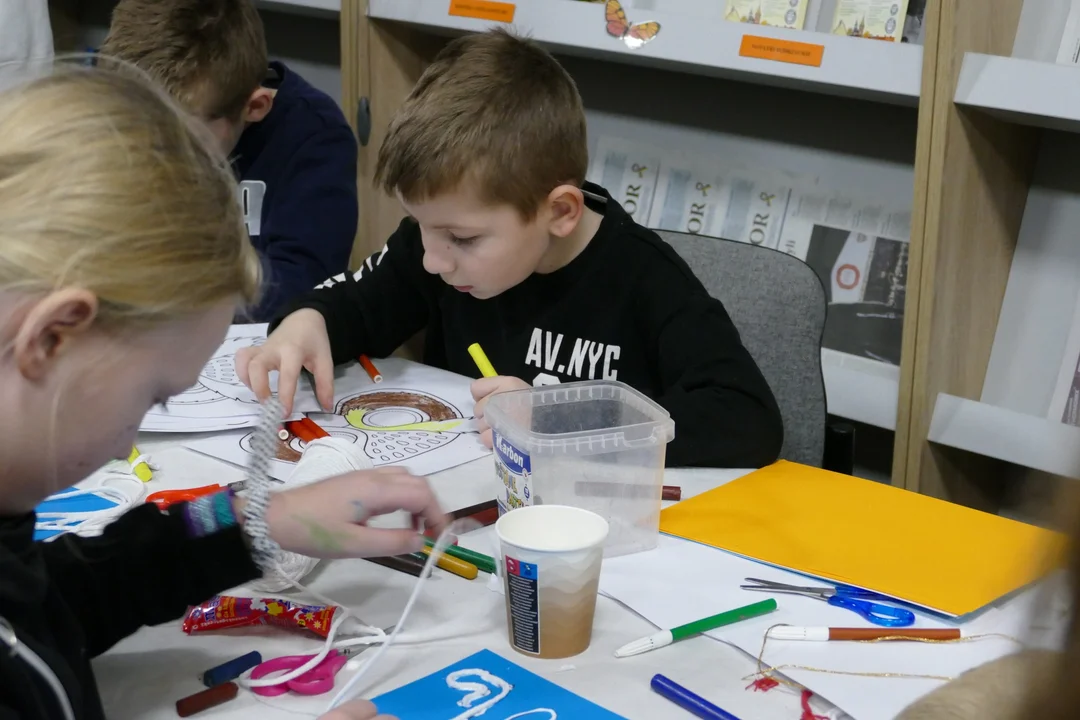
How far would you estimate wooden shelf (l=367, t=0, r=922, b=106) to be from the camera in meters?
1.69

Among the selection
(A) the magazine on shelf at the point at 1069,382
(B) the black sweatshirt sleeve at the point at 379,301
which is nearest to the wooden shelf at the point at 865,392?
(A) the magazine on shelf at the point at 1069,382

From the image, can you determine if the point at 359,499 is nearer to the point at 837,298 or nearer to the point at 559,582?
the point at 559,582

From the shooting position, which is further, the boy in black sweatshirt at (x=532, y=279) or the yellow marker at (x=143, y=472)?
the boy in black sweatshirt at (x=532, y=279)

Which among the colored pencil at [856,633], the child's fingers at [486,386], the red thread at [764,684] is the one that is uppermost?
the child's fingers at [486,386]

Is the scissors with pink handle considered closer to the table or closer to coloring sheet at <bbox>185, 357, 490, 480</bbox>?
the table

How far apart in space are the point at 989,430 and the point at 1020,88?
531mm

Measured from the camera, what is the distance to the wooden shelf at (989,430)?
170 cm

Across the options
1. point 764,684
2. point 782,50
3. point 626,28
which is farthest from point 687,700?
point 626,28

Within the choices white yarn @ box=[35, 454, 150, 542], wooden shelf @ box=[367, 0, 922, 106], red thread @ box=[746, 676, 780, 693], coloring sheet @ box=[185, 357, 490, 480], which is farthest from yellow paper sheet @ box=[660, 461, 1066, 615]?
wooden shelf @ box=[367, 0, 922, 106]

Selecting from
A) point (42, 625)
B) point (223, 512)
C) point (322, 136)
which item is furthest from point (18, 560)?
point (322, 136)

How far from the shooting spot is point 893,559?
94 centimetres

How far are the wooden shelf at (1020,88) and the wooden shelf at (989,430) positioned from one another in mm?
458

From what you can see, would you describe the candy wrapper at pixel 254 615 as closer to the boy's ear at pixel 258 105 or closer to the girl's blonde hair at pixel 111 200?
the girl's blonde hair at pixel 111 200

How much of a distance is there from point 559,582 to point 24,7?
2.05 m
